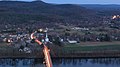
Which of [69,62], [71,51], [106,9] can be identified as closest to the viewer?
[69,62]

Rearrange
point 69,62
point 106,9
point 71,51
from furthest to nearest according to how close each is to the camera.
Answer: point 106,9 → point 71,51 → point 69,62

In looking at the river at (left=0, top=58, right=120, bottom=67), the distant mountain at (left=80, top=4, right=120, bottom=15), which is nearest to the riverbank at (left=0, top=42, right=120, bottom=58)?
the river at (left=0, top=58, right=120, bottom=67)

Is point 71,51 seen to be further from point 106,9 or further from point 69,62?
point 106,9

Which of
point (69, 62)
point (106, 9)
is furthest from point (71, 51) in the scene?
point (106, 9)

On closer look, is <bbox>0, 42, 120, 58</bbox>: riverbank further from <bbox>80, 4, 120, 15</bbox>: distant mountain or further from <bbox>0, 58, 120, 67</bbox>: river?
<bbox>80, 4, 120, 15</bbox>: distant mountain

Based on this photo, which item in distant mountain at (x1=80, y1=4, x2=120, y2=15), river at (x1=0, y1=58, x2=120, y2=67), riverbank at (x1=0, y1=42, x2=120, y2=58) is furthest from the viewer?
distant mountain at (x1=80, y1=4, x2=120, y2=15)

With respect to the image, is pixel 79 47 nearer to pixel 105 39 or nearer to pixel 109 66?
pixel 105 39

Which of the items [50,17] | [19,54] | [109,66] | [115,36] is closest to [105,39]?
[115,36]

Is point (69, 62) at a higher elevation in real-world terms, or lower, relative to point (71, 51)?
higher

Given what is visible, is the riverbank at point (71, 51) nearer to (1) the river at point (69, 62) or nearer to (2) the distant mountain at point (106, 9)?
(1) the river at point (69, 62)
